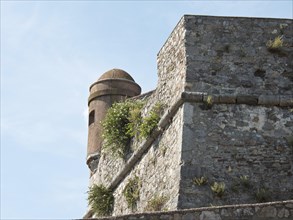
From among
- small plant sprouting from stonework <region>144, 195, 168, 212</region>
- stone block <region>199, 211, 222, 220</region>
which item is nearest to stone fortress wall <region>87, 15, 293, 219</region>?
small plant sprouting from stonework <region>144, 195, 168, 212</region>

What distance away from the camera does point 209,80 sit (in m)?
15.6

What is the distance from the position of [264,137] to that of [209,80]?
144 centimetres

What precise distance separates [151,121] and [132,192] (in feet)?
5.22

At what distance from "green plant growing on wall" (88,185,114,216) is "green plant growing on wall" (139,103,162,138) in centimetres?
235

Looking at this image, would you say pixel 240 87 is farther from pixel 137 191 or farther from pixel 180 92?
pixel 137 191

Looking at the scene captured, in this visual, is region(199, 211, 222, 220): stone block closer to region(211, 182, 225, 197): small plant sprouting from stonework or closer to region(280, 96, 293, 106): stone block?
region(211, 182, 225, 197): small plant sprouting from stonework

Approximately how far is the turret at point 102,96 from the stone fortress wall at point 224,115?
12.8 ft

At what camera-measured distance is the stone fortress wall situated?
1475 centimetres

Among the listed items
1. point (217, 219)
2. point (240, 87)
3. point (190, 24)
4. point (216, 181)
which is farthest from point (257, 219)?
point (190, 24)

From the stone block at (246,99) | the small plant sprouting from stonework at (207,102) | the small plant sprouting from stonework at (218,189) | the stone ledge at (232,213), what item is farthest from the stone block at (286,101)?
the stone ledge at (232,213)

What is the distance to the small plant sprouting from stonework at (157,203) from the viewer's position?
49.7 ft

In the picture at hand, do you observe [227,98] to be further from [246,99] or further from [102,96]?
[102,96]

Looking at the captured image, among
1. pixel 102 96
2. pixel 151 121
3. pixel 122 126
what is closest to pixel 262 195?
pixel 151 121

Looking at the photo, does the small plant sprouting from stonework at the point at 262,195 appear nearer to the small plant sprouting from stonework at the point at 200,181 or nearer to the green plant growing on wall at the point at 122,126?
the small plant sprouting from stonework at the point at 200,181
